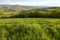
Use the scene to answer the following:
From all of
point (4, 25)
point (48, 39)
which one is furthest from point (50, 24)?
point (4, 25)

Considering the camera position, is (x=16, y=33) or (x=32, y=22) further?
(x=32, y=22)

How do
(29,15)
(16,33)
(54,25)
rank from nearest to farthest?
(16,33)
(54,25)
(29,15)

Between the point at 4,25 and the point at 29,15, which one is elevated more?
the point at 29,15

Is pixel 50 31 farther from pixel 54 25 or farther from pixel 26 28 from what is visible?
pixel 26 28

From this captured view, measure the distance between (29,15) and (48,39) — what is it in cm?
331

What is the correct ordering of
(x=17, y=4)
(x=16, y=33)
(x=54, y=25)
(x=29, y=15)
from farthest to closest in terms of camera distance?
(x=17, y=4)
(x=29, y=15)
(x=54, y=25)
(x=16, y=33)

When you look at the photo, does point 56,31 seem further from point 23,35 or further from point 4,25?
point 4,25

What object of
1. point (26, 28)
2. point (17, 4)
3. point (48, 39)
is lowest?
point (48, 39)

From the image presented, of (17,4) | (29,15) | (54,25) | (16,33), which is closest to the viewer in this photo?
(16,33)

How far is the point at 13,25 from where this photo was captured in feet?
22.8

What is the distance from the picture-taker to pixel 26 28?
6941mm

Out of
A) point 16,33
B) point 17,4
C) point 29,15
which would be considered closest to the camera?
→ point 16,33

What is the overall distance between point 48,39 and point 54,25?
774 millimetres

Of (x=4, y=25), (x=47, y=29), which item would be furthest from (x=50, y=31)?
(x=4, y=25)
